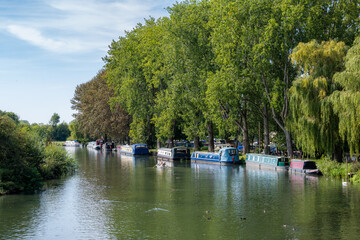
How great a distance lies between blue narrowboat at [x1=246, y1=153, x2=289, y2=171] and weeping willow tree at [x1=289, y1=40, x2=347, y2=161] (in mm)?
5501

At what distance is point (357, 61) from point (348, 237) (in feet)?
66.5

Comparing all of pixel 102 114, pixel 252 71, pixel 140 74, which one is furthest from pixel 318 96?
pixel 102 114

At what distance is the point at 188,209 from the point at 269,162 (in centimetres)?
2438

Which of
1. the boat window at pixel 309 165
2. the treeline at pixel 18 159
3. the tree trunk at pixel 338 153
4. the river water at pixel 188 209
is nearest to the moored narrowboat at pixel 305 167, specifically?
the boat window at pixel 309 165

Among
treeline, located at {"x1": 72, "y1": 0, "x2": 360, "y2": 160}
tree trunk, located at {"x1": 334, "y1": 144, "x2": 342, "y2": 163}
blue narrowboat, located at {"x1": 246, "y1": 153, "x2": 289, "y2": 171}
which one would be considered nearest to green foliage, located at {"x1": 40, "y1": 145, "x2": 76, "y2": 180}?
treeline, located at {"x1": 72, "y1": 0, "x2": 360, "y2": 160}

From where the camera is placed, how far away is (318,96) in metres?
40.9

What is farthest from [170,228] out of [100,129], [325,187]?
[100,129]

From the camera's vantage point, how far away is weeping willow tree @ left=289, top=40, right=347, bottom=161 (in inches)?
1590

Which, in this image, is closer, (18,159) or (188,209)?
(188,209)

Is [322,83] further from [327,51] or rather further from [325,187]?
[325,187]

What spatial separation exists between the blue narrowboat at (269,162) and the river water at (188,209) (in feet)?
16.4

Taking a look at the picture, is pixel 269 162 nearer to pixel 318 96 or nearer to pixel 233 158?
pixel 233 158

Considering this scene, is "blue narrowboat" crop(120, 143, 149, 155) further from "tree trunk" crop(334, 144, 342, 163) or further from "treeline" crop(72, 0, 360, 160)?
"tree trunk" crop(334, 144, 342, 163)

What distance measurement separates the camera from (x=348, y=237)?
67.1ft
